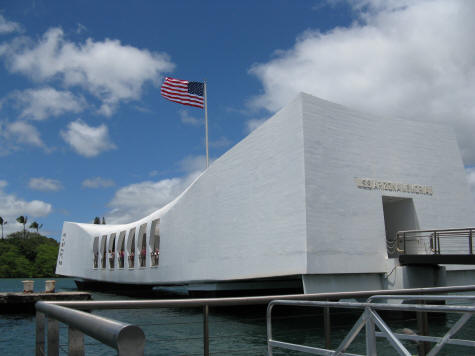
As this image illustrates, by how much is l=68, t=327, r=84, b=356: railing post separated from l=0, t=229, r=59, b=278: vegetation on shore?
7935 cm

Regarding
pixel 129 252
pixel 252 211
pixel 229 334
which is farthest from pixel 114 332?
pixel 129 252

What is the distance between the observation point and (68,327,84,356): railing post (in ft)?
6.47

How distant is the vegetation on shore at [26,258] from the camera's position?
73250mm

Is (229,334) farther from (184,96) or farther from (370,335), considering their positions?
(184,96)

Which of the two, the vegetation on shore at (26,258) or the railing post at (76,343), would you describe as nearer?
the railing post at (76,343)

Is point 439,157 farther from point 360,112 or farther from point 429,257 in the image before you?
point 429,257

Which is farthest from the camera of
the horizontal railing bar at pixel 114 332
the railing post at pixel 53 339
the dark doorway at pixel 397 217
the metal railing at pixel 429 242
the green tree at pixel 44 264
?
the green tree at pixel 44 264

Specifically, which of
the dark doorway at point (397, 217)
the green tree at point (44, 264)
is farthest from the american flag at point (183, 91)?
the green tree at point (44, 264)

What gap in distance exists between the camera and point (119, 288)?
37719 millimetres

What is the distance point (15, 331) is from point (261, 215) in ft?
30.8

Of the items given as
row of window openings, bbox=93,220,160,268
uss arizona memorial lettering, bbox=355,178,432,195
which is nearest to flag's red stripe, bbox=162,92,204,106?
row of window openings, bbox=93,220,160,268

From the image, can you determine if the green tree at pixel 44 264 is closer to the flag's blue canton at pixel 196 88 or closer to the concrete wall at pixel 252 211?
the flag's blue canton at pixel 196 88

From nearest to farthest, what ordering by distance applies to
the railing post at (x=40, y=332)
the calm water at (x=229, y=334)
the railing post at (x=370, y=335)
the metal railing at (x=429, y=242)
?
the railing post at (x=40, y=332), the railing post at (x=370, y=335), the calm water at (x=229, y=334), the metal railing at (x=429, y=242)

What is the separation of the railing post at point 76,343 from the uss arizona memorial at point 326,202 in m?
12.1
